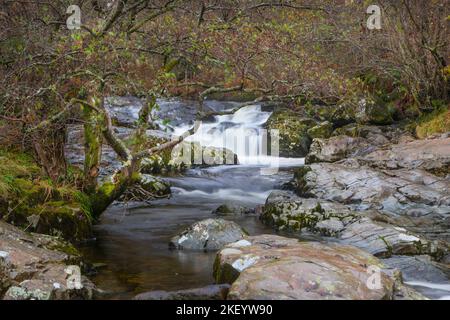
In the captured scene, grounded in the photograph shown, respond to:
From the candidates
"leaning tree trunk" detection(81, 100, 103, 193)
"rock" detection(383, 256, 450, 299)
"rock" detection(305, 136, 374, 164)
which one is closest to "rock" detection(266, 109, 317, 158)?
"rock" detection(305, 136, 374, 164)

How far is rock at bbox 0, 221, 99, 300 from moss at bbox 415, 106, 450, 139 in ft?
38.9

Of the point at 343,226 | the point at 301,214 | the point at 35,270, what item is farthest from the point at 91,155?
the point at 343,226

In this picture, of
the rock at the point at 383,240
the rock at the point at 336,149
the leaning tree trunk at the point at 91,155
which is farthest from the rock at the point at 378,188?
the leaning tree trunk at the point at 91,155

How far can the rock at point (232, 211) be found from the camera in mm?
11219

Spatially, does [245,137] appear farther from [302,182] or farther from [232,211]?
[232,211]

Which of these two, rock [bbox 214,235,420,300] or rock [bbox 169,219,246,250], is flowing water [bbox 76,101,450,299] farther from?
rock [bbox 214,235,420,300]

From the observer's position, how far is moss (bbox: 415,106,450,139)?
15.6 m

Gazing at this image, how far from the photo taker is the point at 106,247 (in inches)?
336

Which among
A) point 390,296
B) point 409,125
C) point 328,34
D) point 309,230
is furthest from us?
point 409,125

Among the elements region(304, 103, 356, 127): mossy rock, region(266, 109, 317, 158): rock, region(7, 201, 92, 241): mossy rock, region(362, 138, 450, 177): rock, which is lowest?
region(7, 201, 92, 241): mossy rock

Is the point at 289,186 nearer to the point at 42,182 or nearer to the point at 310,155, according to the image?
the point at 310,155

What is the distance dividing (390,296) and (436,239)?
406cm

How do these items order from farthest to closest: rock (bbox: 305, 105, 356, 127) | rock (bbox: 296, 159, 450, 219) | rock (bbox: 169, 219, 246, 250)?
rock (bbox: 305, 105, 356, 127), rock (bbox: 296, 159, 450, 219), rock (bbox: 169, 219, 246, 250)
